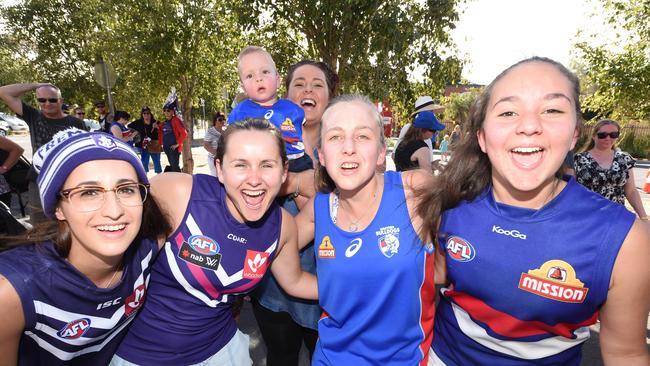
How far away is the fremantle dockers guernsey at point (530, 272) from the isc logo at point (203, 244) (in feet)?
4.09

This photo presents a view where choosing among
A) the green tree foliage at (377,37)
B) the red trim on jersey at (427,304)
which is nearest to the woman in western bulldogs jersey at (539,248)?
the red trim on jersey at (427,304)

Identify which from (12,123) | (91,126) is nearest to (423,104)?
(91,126)

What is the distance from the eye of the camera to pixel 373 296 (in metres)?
1.97

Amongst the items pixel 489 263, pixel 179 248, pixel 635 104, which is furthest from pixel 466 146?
pixel 635 104

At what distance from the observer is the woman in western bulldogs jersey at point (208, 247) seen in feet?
6.71

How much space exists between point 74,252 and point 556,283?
218cm

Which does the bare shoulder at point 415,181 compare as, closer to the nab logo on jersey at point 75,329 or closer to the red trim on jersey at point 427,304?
the red trim on jersey at point 427,304

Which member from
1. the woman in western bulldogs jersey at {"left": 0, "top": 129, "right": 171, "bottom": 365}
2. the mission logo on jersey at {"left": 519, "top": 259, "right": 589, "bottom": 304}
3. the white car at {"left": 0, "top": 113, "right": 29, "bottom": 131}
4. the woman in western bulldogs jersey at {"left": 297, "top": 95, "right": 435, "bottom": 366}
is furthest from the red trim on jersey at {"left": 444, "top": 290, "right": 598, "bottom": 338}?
the white car at {"left": 0, "top": 113, "right": 29, "bottom": 131}

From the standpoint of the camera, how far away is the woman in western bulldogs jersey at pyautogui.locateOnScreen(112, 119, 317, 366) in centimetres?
204

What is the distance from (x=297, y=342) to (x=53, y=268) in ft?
5.54

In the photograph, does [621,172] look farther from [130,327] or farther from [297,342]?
[130,327]

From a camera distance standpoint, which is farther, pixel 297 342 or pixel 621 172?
pixel 621 172

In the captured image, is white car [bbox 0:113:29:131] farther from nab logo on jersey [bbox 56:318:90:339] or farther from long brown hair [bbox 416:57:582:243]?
long brown hair [bbox 416:57:582:243]

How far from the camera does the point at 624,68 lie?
9.30m
